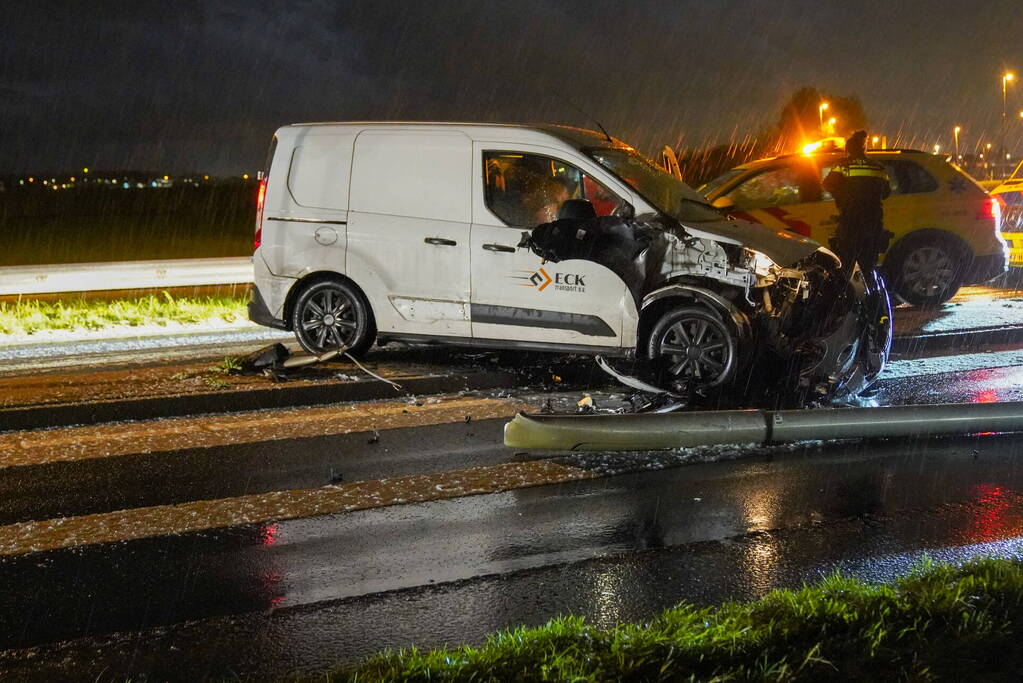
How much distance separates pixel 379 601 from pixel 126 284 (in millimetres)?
9915

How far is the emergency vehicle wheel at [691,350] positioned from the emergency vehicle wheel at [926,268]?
5272 mm

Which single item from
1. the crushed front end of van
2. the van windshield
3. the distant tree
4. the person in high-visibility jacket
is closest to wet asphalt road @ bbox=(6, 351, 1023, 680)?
the crushed front end of van

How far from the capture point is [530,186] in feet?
25.2

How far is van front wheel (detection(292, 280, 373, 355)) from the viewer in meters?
8.28

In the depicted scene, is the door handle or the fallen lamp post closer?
the fallen lamp post

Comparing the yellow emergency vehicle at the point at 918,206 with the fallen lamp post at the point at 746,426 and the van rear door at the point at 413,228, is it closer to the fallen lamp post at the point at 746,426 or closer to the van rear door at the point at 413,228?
the van rear door at the point at 413,228

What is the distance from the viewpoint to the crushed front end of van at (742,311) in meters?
6.82

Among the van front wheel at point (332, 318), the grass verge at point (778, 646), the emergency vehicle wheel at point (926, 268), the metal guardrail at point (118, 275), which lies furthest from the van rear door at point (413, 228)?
the emergency vehicle wheel at point (926, 268)

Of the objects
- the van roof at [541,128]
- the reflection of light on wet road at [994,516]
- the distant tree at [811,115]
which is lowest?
the reflection of light on wet road at [994,516]

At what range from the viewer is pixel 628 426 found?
18.6 ft

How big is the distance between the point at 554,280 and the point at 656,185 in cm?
116

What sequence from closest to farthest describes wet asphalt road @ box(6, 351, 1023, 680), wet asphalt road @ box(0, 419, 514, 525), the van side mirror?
wet asphalt road @ box(6, 351, 1023, 680)
wet asphalt road @ box(0, 419, 514, 525)
the van side mirror

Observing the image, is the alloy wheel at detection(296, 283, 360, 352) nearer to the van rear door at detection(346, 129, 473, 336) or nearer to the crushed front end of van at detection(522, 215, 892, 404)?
the van rear door at detection(346, 129, 473, 336)

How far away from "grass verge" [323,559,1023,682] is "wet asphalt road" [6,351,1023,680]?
0.99 ft
